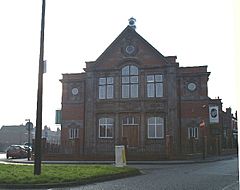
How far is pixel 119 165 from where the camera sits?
20.5 m

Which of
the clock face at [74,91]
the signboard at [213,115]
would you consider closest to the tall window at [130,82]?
the clock face at [74,91]

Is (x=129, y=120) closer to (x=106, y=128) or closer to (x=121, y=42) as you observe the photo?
(x=106, y=128)

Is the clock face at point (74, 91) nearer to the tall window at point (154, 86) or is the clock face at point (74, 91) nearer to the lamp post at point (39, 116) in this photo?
the tall window at point (154, 86)

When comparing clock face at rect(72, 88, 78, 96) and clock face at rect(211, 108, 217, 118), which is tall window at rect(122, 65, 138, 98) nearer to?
clock face at rect(72, 88, 78, 96)

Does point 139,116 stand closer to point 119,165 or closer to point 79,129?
point 79,129

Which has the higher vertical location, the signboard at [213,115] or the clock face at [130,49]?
the clock face at [130,49]

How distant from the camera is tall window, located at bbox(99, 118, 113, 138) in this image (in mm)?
38656

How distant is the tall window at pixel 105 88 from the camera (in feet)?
130

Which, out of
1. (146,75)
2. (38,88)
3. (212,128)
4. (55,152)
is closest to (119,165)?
(38,88)

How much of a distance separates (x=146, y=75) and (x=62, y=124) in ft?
37.4

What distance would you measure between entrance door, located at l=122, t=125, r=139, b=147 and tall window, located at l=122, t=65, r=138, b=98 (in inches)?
132

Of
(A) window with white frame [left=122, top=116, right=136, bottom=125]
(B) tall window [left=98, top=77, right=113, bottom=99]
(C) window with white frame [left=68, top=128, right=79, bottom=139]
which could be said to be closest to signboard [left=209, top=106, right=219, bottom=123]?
(A) window with white frame [left=122, top=116, right=136, bottom=125]

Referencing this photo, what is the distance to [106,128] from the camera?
38.8 metres

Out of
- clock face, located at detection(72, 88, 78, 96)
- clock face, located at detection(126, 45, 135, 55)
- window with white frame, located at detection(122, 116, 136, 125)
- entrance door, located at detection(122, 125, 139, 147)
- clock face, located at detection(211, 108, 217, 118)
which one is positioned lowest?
entrance door, located at detection(122, 125, 139, 147)
